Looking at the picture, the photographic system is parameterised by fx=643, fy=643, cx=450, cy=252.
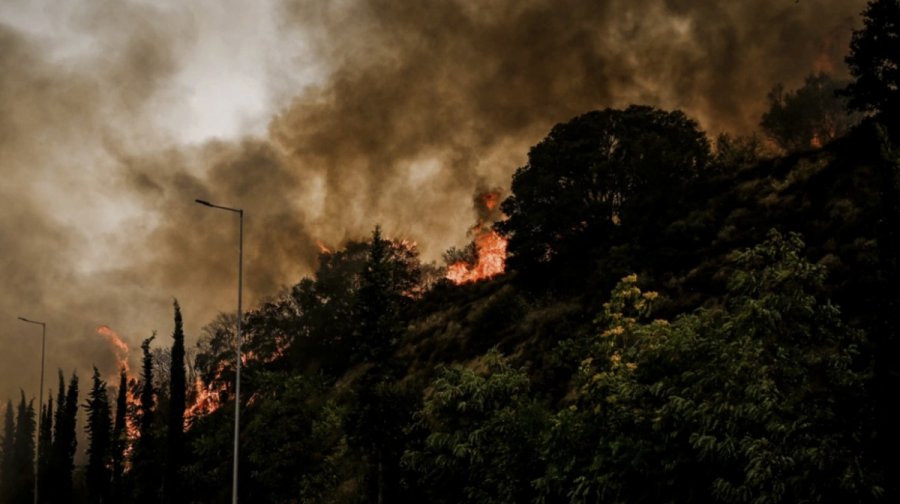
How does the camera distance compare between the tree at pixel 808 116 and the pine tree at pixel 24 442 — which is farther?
the pine tree at pixel 24 442

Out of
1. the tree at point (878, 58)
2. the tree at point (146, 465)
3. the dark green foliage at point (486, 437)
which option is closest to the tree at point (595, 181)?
the tree at point (878, 58)

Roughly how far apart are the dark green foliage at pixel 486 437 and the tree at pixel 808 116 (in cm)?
6040

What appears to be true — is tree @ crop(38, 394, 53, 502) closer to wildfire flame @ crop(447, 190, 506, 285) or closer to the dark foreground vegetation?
the dark foreground vegetation

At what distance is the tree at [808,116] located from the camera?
6638 cm

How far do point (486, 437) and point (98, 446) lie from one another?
58.8 m

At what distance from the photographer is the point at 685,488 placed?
11680 mm

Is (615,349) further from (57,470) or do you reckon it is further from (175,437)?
(57,470)

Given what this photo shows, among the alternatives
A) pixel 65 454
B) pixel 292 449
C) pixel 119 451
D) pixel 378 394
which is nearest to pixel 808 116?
pixel 378 394

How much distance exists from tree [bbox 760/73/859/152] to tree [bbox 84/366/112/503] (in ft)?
243

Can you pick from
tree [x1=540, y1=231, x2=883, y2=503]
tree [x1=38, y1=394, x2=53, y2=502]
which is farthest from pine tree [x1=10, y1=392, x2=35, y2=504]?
tree [x1=540, y1=231, x2=883, y2=503]

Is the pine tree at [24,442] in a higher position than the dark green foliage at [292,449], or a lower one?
higher

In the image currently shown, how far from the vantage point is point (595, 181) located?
43.9 meters

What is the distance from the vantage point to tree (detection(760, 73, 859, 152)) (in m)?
66.4

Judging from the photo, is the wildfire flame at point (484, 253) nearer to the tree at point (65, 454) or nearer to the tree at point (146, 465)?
the tree at point (146, 465)
